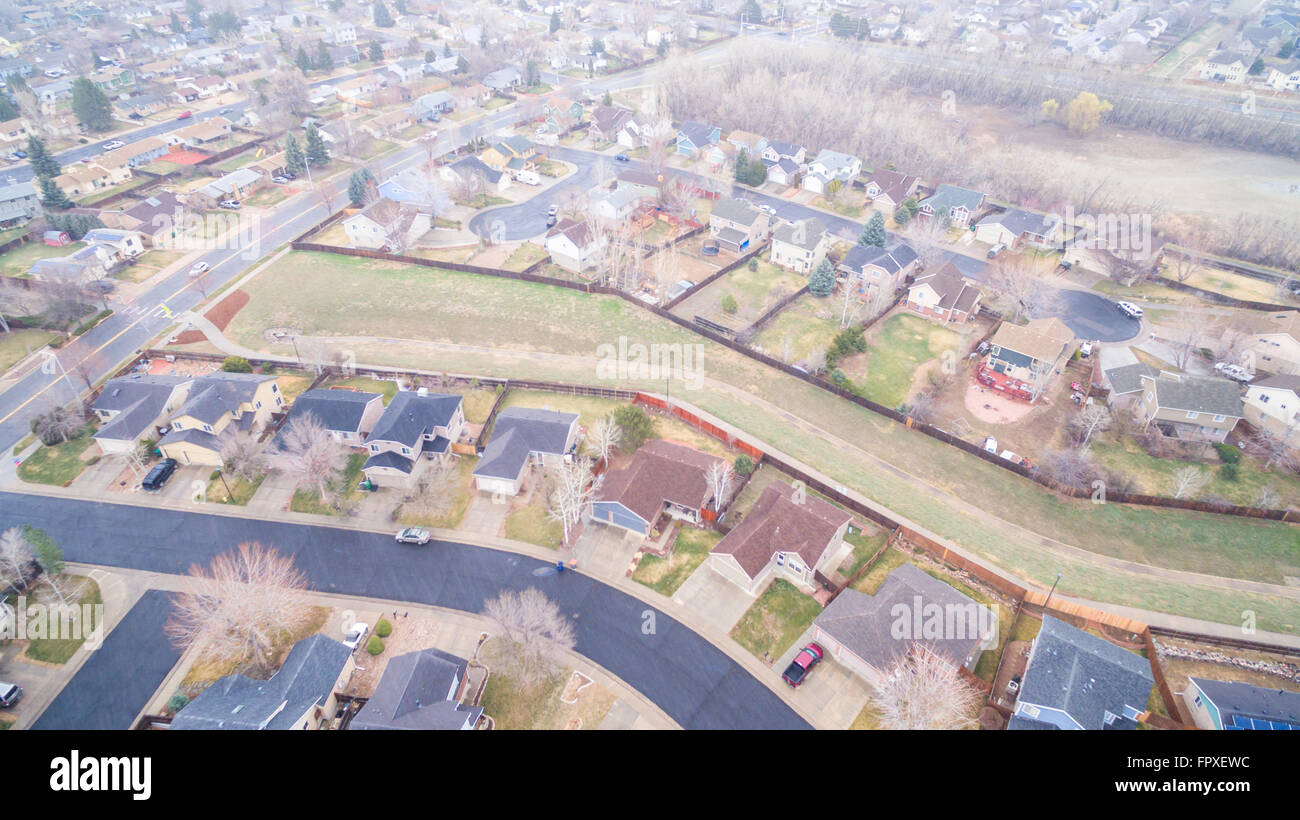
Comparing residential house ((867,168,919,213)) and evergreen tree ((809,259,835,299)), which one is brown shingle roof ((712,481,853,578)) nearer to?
evergreen tree ((809,259,835,299))

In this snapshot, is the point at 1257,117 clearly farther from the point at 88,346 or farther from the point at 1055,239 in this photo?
the point at 88,346

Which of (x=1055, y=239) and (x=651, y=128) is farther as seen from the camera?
(x=651, y=128)

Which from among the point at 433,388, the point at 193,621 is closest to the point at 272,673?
the point at 193,621

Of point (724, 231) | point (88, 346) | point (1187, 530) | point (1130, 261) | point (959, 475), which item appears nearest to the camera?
point (1187, 530)

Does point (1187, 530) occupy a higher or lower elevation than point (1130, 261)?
lower

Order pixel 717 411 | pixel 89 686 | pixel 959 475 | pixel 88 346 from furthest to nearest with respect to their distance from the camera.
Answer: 1. pixel 88 346
2. pixel 717 411
3. pixel 959 475
4. pixel 89 686

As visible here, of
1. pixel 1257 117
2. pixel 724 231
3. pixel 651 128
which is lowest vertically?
pixel 724 231

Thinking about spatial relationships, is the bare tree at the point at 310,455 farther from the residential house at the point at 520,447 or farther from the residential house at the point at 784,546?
the residential house at the point at 784,546
